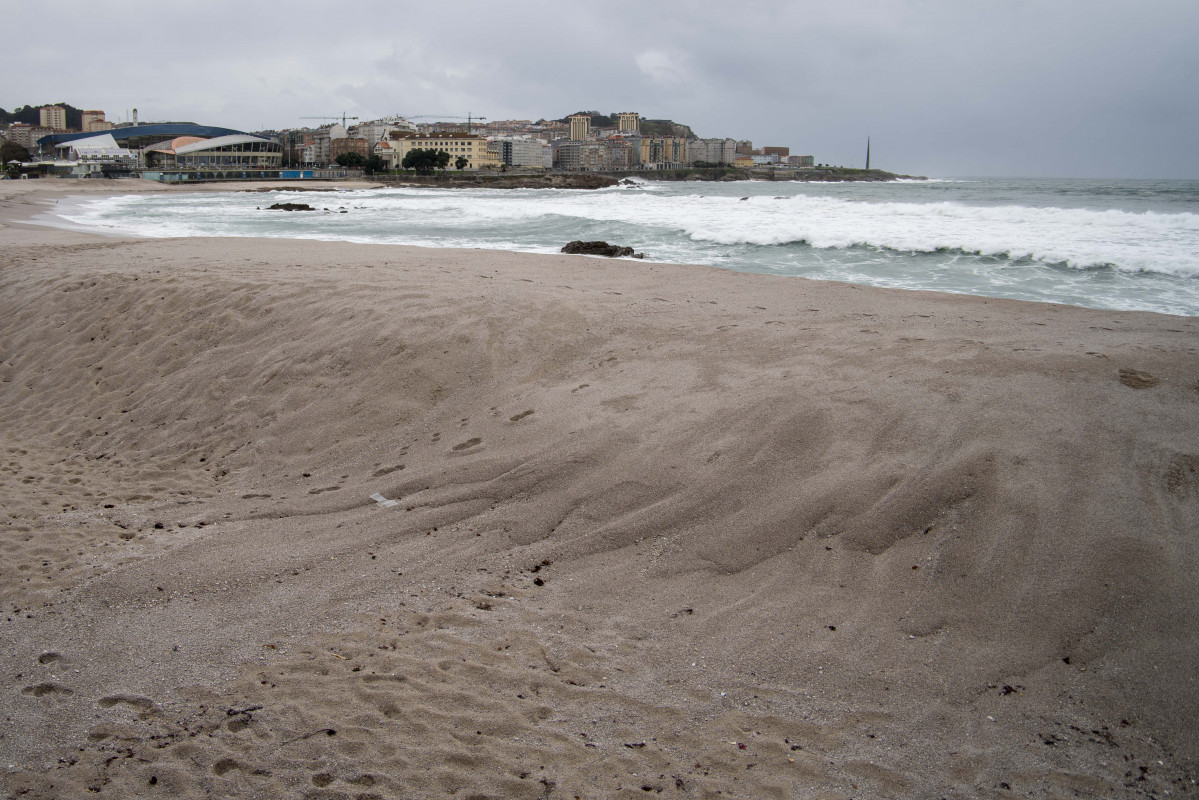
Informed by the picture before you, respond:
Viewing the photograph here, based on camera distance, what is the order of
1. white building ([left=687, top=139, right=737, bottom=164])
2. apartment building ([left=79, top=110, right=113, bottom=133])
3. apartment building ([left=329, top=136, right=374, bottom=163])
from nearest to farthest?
1. apartment building ([left=329, top=136, right=374, bottom=163])
2. apartment building ([left=79, top=110, right=113, bottom=133])
3. white building ([left=687, top=139, right=737, bottom=164])

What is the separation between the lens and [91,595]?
11.2ft

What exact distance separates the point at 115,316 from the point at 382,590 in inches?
210

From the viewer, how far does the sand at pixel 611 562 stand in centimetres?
246

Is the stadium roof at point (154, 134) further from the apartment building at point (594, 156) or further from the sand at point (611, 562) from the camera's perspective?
the sand at point (611, 562)

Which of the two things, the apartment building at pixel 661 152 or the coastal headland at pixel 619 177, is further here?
the apartment building at pixel 661 152

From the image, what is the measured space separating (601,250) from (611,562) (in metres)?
9.13

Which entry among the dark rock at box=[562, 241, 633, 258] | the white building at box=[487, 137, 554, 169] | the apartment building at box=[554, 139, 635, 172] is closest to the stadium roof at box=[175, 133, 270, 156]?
the white building at box=[487, 137, 554, 169]

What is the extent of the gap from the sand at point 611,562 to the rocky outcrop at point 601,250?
5958mm

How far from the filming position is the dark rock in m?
12.0

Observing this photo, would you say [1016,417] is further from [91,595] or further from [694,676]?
[91,595]

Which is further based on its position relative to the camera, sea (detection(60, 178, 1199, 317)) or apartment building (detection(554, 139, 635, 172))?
apartment building (detection(554, 139, 635, 172))

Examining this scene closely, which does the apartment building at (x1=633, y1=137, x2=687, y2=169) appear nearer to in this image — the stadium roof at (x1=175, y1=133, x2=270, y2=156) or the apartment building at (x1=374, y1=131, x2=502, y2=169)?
the apartment building at (x1=374, y1=131, x2=502, y2=169)

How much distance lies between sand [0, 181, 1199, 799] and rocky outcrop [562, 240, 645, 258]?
5958 millimetres

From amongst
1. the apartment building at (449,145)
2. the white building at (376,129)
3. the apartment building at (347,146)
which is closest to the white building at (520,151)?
the apartment building at (449,145)
